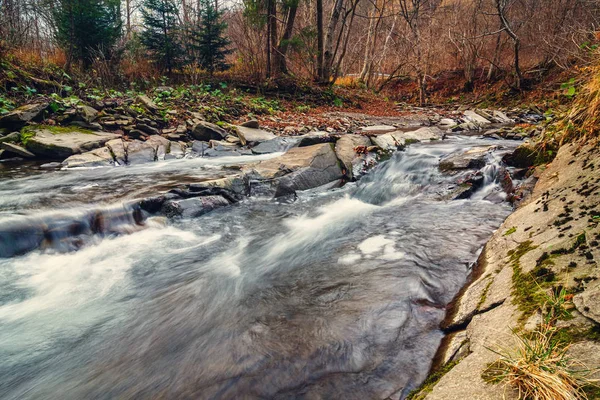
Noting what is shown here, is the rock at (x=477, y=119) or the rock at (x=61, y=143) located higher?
the rock at (x=477, y=119)

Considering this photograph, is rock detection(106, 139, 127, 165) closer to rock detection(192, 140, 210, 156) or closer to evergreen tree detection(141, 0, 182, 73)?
rock detection(192, 140, 210, 156)

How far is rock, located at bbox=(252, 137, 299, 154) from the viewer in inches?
325

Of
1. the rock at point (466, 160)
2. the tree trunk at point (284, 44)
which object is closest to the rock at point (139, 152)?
the rock at point (466, 160)

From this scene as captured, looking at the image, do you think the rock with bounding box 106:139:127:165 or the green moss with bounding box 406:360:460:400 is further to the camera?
the rock with bounding box 106:139:127:165

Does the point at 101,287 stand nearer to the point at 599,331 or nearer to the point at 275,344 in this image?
the point at 275,344

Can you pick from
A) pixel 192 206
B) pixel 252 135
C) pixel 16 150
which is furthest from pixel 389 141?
pixel 16 150

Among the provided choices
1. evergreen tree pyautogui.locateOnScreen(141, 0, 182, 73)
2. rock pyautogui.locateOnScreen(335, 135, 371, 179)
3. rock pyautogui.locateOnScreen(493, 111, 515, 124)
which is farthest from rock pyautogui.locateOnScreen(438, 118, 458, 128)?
evergreen tree pyautogui.locateOnScreen(141, 0, 182, 73)

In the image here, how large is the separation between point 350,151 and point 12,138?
24.0 feet

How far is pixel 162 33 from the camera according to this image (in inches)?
626

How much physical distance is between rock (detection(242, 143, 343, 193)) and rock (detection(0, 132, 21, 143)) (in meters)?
5.30

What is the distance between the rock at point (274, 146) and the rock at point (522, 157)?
4.70 m

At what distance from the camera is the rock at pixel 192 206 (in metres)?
4.77

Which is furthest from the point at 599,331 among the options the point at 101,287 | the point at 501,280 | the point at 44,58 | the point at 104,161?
the point at 44,58

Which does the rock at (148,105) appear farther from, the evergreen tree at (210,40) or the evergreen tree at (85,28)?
the evergreen tree at (210,40)
